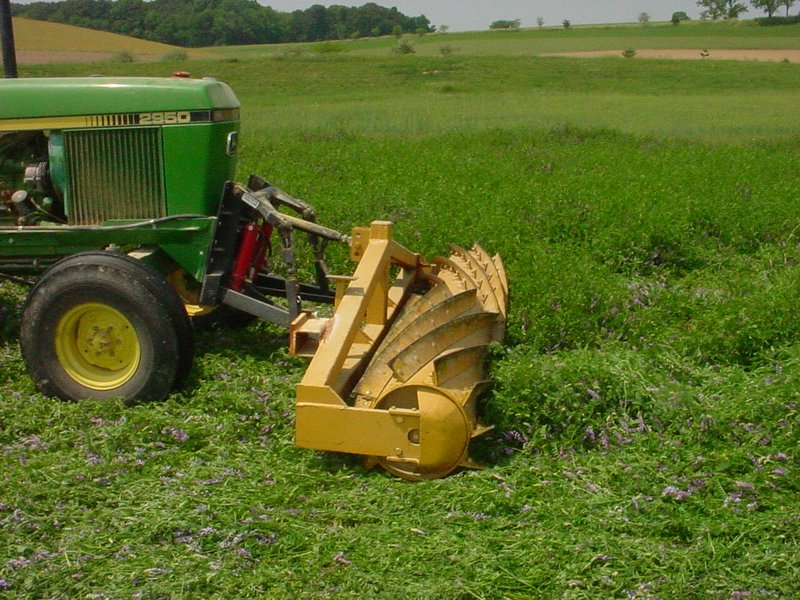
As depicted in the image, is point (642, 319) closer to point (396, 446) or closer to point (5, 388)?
point (396, 446)

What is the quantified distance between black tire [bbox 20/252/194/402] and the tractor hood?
0.88 metres

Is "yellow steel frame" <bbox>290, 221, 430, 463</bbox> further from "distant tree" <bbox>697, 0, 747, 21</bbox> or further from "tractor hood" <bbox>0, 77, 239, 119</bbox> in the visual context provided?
"distant tree" <bbox>697, 0, 747, 21</bbox>

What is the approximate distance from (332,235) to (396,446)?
5.39ft

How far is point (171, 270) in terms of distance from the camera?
554cm

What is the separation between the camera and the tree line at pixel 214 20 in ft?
123

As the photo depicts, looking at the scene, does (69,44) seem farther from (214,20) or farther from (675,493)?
(675,493)

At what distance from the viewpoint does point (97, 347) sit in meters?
5.01

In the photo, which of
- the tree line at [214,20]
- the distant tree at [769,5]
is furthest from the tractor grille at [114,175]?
Answer: the distant tree at [769,5]

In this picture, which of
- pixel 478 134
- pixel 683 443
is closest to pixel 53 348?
pixel 683 443

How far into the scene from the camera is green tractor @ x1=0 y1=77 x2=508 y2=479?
4.57 metres

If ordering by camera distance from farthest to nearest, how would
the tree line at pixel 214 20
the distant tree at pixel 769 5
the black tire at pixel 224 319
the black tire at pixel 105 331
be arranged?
the distant tree at pixel 769 5
the tree line at pixel 214 20
the black tire at pixel 224 319
the black tire at pixel 105 331

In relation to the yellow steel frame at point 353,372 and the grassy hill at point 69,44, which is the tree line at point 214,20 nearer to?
the grassy hill at point 69,44

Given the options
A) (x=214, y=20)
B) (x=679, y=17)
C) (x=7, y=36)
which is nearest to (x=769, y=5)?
(x=679, y=17)

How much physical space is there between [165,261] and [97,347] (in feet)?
2.30
